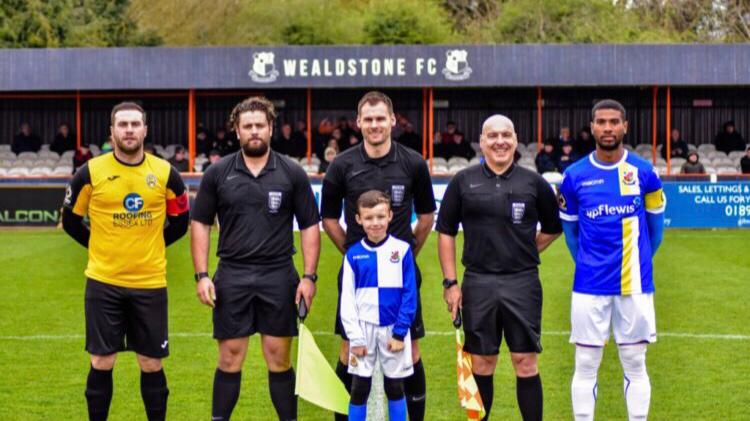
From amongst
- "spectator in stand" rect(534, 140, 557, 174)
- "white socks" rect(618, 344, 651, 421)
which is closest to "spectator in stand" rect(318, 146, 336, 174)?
"spectator in stand" rect(534, 140, 557, 174)

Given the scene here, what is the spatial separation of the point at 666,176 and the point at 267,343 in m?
18.7

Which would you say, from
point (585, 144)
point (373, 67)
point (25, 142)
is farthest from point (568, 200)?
point (25, 142)

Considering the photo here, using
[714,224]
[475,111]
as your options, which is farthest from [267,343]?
[475,111]

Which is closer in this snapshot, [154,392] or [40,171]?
[154,392]

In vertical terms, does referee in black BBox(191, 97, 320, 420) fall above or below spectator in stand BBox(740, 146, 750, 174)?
below

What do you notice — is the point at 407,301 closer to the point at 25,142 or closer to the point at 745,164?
the point at 745,164

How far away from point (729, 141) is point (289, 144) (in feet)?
33.1

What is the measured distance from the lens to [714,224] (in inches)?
906

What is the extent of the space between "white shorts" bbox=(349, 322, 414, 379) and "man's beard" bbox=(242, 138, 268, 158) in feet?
3.68

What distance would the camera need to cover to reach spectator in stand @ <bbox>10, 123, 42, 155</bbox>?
28953 millimetres

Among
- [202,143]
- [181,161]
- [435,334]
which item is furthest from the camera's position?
[202,143]

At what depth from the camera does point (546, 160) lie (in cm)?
2555

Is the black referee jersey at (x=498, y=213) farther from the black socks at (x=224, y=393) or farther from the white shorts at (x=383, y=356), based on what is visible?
the black socks at (x=224, y=393)

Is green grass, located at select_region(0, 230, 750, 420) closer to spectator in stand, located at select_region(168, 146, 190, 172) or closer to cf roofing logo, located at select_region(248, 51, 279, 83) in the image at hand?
spectator in stand, located at select_region(168, 146, 190, 172)
